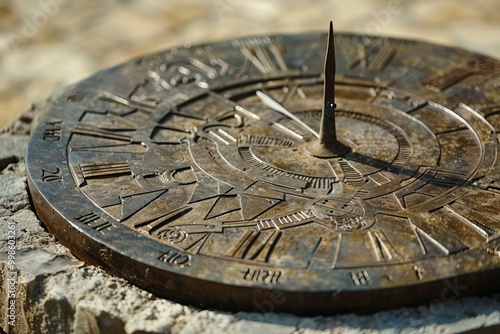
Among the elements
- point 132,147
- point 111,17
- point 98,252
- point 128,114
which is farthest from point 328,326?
point 111,17

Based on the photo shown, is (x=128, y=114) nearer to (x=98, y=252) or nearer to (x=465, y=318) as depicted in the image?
(x=98, y=252)

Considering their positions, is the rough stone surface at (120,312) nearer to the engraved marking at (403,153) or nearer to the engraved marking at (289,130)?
the engraved marking at (403,153)

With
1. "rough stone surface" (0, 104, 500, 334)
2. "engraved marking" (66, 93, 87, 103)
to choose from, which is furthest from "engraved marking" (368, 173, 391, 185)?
"engraved marking" (66, 93, 87, 103)

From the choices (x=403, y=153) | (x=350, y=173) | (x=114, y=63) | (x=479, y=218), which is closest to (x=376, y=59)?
(x=403, y=153)

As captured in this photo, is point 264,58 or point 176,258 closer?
point 176,258

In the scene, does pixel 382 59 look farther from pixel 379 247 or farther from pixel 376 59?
pixel 379 247

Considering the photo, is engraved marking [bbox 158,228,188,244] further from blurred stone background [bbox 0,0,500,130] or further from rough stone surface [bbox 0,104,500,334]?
blurred stone background [bbox 0,0,500,130]
